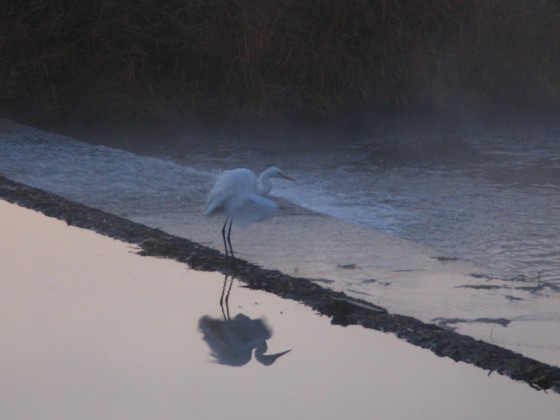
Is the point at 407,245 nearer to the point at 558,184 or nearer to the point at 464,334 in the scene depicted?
the point at 464,334

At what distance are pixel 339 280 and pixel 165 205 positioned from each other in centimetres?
248

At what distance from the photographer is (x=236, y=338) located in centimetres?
538

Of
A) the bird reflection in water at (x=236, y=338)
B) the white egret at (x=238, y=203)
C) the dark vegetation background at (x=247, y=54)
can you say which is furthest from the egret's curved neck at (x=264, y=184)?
the dark vegetation background at (x=247, y=54)

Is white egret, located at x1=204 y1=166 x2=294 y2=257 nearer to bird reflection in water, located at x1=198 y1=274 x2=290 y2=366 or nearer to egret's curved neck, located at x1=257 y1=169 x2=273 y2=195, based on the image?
egret's curved neck, located at x1=257 y1=169 x2=273 y2=195

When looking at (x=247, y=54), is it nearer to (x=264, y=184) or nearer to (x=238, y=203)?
(x=264, y=184)

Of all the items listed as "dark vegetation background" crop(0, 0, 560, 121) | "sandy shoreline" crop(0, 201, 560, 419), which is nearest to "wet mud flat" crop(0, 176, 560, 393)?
"sandy shoreline" crop(0, 201, 560, 419)

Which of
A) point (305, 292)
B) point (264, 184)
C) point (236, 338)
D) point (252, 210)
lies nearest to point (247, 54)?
point (264, 184)

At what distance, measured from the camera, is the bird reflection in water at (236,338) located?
508cm

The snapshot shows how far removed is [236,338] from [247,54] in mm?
8503

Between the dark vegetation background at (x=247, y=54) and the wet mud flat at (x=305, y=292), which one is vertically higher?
the dark vegetation background at (x=247, y=54)

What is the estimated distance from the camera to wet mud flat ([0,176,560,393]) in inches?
197

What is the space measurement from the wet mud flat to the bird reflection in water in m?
0.40

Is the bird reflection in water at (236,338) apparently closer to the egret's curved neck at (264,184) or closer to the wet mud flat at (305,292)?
the wet mud flat at (305,292)

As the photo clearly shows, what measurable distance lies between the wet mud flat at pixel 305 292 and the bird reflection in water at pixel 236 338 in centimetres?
40
